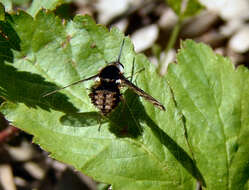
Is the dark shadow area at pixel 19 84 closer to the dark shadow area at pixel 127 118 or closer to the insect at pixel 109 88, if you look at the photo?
the insect at pixel 109 88

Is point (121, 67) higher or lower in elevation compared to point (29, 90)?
higher

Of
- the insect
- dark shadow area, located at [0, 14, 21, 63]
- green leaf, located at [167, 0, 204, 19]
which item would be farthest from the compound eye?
green leaf, located at [167, 0, 204, 19]

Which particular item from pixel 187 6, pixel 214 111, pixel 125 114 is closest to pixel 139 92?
pixel 125 114

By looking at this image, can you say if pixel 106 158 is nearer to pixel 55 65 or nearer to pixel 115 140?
pixel 115 140

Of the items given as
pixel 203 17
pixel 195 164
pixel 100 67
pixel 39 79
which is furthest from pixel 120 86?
pixel 203 17

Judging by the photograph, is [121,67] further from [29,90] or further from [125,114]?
[29,90]

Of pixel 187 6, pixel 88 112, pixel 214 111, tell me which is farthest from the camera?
pixel 187 6
